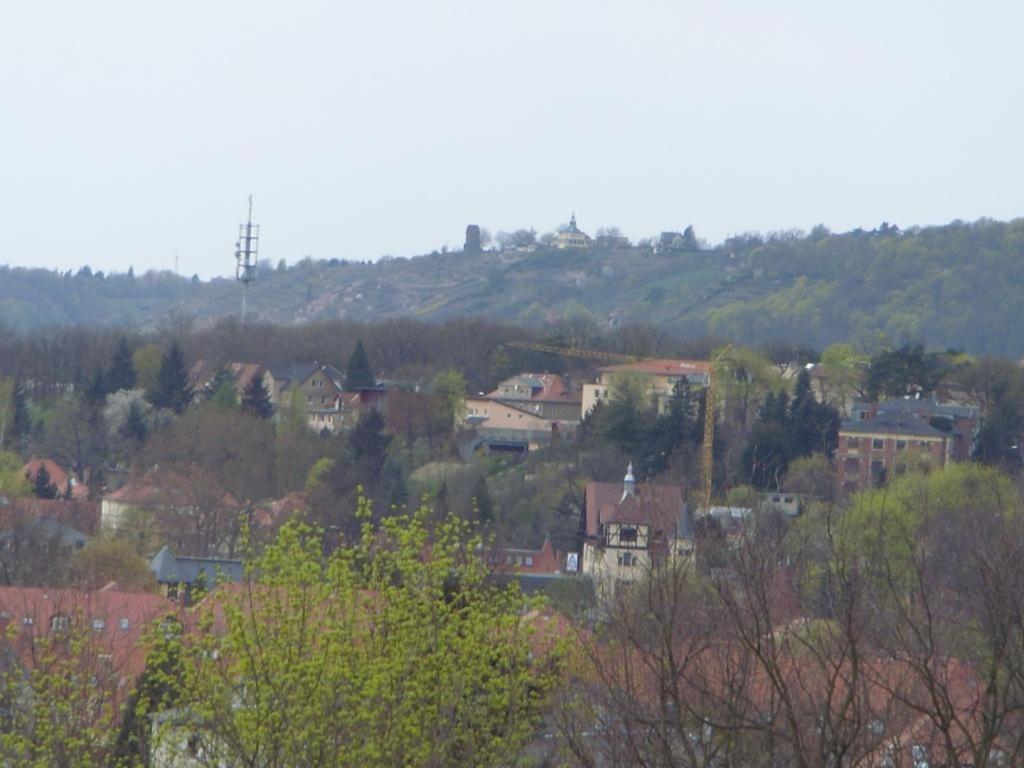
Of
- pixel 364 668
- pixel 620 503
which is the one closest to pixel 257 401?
pixel 620 503

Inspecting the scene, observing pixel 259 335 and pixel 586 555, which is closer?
pixel 586 555

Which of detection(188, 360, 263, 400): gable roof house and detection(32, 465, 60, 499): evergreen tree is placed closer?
detection(32, 465, 60, 499): evergreen tree

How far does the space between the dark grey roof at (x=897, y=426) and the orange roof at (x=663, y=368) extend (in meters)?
6.18

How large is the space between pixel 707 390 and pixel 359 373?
993cm

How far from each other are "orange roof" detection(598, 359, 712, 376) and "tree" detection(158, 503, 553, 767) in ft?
104

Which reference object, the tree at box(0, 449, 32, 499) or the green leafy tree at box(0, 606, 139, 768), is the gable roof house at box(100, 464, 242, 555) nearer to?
the tree at box(0, 449, 32, 499)

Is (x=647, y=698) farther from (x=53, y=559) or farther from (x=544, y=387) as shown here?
(x=544, y=387)

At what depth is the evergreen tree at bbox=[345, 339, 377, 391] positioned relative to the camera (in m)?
42.8

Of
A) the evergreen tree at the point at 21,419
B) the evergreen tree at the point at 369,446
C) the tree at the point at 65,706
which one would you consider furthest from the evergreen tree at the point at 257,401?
the tree at the point at 65,706

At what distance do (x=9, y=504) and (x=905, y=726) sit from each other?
2150 cm

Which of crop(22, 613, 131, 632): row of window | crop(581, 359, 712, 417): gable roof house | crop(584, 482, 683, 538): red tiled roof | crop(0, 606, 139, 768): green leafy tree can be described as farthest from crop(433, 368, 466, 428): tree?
crop(0, 606, 139, 768): green leafy tree

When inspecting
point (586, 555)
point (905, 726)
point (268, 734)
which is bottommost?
point (586, 555)

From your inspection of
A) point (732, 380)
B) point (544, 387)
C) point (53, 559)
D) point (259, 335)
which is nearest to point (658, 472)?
point (732, 380)

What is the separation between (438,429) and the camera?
39531 millimetres
